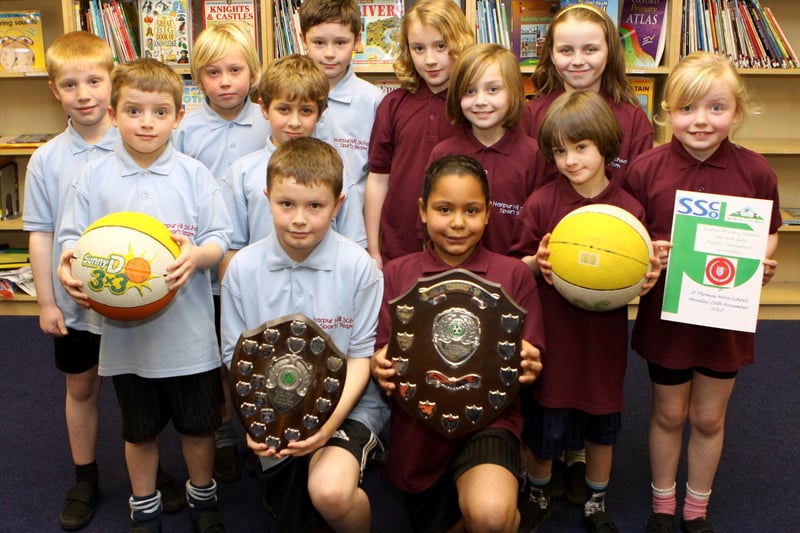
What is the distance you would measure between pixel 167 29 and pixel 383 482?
2926 mm

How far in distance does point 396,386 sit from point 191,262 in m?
0.69

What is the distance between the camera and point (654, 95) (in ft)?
15.8

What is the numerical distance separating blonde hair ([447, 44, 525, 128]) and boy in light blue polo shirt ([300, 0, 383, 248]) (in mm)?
524

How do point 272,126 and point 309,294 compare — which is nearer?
point 309,294

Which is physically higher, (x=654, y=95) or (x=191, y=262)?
(x=654, y=95)

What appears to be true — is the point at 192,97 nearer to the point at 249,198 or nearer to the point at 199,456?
the point at 249,198

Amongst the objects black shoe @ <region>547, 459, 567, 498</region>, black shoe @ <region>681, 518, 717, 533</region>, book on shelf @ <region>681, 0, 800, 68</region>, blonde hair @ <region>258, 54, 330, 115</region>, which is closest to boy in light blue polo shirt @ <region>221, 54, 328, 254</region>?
blonde hair @ <region>258, 54, 330, 115</region>

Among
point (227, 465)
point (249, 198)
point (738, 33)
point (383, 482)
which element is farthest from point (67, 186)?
point (738, 33)

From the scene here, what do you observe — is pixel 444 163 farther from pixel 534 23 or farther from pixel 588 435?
pixel 534 23

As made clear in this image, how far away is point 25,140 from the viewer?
488 centimetres

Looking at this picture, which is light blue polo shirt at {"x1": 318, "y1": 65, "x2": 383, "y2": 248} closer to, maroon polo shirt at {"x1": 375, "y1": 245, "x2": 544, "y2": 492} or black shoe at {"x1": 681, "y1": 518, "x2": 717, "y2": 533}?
maroon polo shirt at {"x1": 375, "y1": 245, "x2": 544, "y2": 492}

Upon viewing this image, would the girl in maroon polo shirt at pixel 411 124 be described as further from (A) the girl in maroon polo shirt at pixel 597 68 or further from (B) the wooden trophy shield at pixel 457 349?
(B) the wooden trophy shield at pixel 457 349

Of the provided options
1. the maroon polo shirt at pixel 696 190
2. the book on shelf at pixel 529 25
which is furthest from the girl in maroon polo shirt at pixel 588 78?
the book on shelf at pixel 529 25

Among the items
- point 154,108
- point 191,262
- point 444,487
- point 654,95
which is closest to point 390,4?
point 654,95
